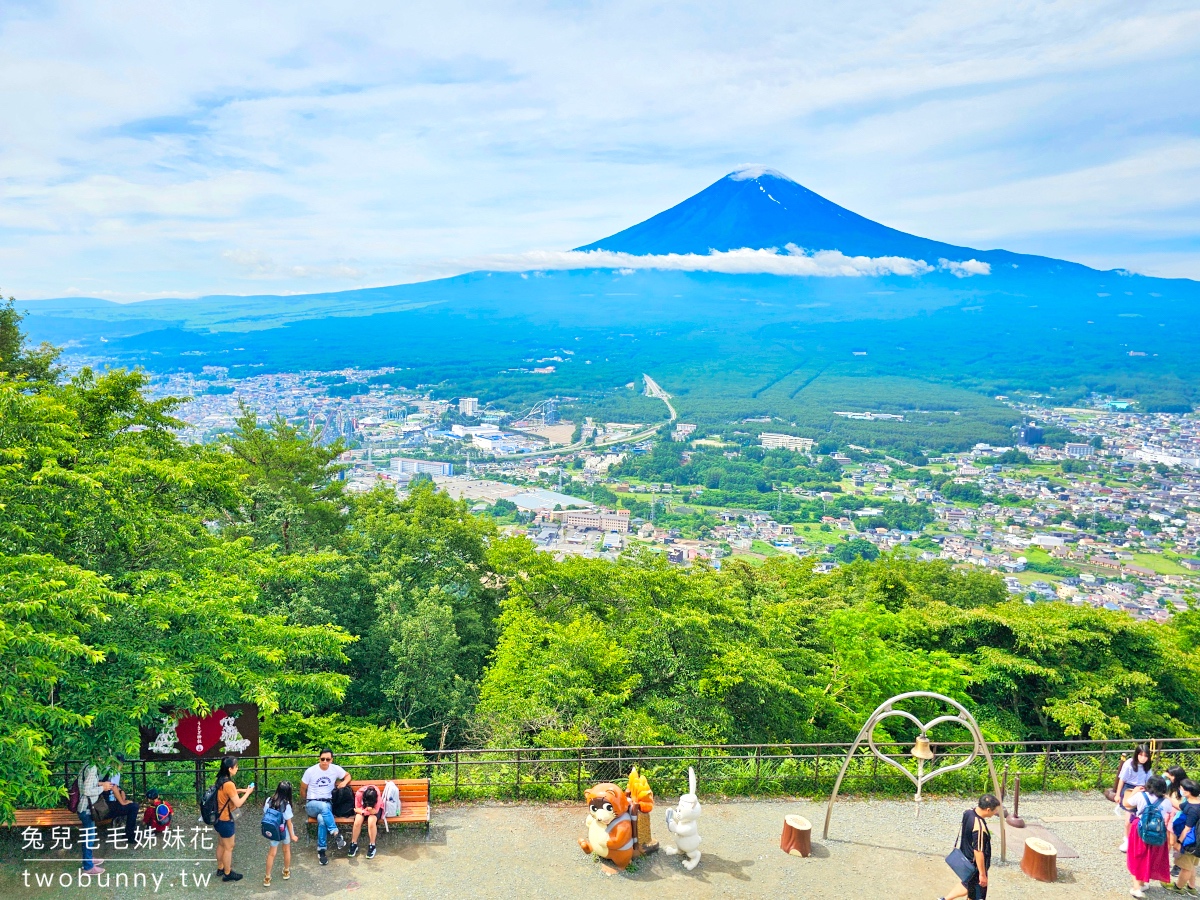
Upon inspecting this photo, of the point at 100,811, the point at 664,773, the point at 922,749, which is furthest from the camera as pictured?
the point at 664,773

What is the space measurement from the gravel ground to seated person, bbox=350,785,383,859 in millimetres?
129

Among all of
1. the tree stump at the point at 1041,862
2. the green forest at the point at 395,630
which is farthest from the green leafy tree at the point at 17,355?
the tree stump at the point at 1041,862

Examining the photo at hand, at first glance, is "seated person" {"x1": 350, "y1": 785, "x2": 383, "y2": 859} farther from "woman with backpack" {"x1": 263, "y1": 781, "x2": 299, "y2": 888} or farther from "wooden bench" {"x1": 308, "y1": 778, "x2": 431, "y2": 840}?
"woman with backpack" {"x1": 263, "y1": 781, "x2": 299, "y2": 888}

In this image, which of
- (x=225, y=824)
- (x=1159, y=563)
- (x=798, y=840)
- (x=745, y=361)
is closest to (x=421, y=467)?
(x=1159, y=563)

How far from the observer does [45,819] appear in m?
6.89

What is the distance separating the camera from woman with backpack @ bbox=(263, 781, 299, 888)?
21.1ft

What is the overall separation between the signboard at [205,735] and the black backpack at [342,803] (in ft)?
3.24

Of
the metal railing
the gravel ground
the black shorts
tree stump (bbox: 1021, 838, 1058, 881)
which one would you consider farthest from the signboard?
tree stump (bbox: 1021, 838, 1058, 881)

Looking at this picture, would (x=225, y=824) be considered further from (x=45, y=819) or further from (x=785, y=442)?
(x=785, y=442)

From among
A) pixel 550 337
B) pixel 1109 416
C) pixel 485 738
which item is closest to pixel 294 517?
pixel 485 738

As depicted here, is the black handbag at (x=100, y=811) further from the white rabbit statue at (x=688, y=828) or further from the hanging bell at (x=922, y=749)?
the hanging bell at (x=922, y=749)

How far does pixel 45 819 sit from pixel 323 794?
253cm

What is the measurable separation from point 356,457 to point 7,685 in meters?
78.4

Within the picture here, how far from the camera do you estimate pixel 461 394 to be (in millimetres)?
124625
